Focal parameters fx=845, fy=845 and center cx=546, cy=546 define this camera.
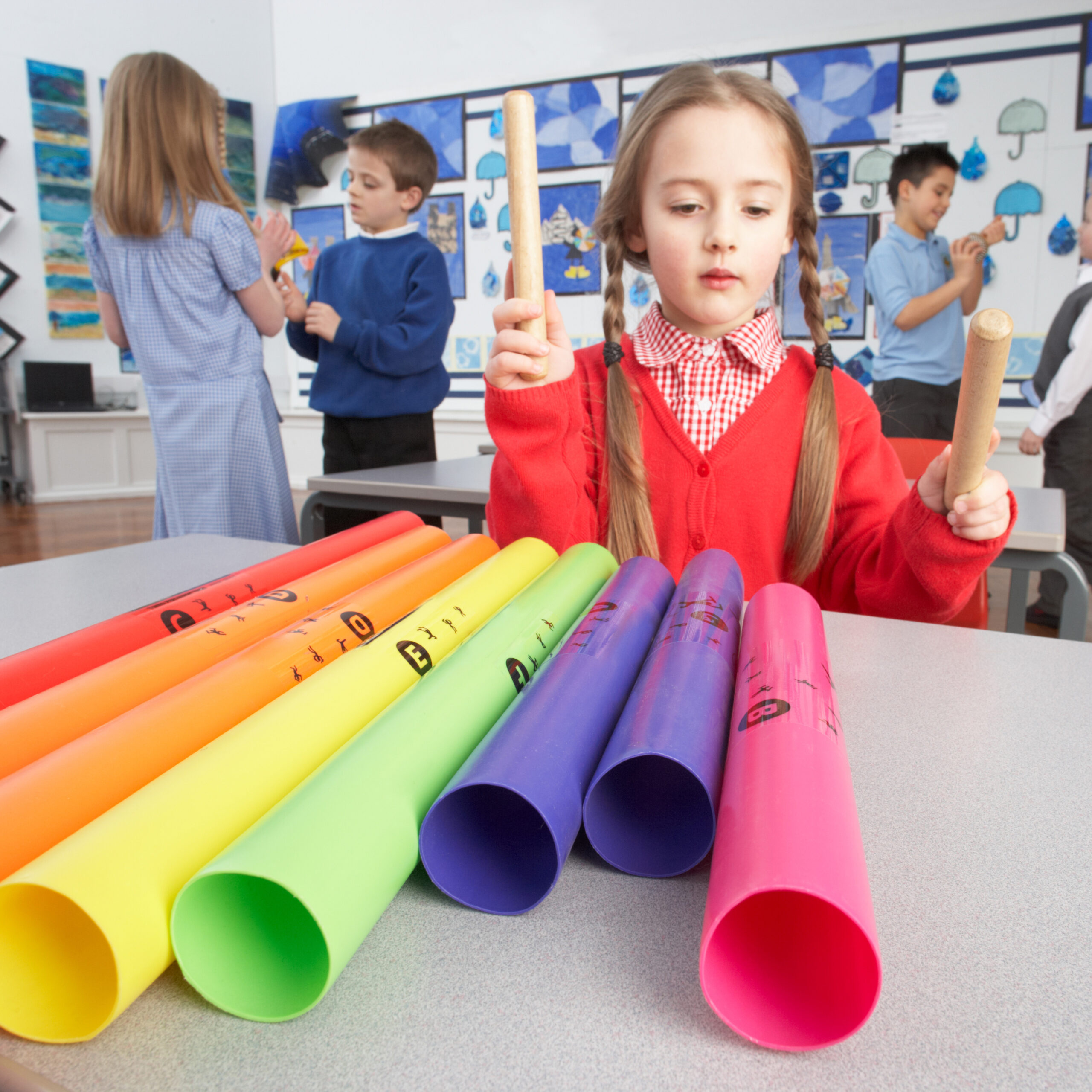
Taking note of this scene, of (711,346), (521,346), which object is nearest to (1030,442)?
(711,346)

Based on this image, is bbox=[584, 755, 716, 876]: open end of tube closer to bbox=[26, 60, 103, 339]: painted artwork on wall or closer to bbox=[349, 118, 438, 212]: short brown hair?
bbox=[349, 118, 438, 212]: short brown hair

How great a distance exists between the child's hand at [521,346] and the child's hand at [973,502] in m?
0.35

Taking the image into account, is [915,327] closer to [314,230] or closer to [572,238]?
[572,238]

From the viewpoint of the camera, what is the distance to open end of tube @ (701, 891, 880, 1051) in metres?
0.31

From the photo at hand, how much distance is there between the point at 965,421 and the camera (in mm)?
563

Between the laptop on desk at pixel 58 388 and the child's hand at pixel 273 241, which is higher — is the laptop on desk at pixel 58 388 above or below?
below

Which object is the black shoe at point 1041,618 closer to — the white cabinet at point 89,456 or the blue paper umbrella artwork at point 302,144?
the blue paper umbrella artwork at point 302,144

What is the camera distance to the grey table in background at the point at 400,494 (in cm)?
176

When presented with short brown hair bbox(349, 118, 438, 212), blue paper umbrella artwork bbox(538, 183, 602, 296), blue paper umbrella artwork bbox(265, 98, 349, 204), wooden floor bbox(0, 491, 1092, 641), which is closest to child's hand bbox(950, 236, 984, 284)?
wooden floor bbox(0, 491, 1092, 641)

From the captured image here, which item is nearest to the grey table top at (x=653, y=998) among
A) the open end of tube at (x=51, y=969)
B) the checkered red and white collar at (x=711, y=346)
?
the open end of tube at (x=51, y=969)

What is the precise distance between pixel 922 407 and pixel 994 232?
136 cm

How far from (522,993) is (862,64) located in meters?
4.62

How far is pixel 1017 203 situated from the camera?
3.83 meters

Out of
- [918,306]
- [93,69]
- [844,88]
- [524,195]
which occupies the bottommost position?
[524,195]
